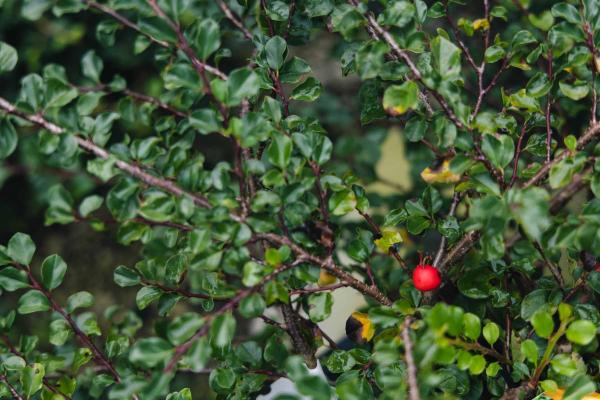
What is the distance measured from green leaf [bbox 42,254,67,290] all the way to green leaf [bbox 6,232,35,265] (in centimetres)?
3

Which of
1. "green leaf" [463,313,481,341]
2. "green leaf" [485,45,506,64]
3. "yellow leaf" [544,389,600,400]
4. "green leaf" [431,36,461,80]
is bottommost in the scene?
"yellow leaf" [544,389,600,400]

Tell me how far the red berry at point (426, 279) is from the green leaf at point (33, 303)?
465 millimetres

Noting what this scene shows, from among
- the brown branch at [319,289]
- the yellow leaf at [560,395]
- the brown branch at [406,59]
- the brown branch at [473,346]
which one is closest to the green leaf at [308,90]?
the brown branch at [406,59]

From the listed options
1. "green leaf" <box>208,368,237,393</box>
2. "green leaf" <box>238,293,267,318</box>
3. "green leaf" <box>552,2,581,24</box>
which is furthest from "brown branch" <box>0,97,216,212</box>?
"green leaf" <box>552,2,581,24</box>

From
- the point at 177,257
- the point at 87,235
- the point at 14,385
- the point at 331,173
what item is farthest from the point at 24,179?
the point at 331,173

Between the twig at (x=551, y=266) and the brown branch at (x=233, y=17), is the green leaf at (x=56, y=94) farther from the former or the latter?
the twig at (x=551, y=266)

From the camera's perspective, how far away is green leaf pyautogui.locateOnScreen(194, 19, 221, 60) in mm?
667

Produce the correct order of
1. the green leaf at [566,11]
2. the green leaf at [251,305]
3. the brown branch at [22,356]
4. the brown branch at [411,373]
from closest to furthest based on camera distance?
the brown branch at [411,373] → the green leaf at [251,305] → the green leaf at [566,11] → the brown branch at [22,356]

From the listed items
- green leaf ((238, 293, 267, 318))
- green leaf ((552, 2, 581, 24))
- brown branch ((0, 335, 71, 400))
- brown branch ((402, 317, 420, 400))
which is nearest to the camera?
brown branch ((402, 317, 420, 400))

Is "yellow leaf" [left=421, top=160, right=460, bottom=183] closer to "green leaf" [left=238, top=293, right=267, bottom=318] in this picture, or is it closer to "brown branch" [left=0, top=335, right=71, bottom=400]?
"green leaf" [left=238, top=293, right=267, bottom=318]

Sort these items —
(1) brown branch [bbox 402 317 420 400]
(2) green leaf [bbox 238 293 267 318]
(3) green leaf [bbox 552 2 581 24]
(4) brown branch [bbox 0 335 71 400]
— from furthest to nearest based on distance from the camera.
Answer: (4) brown branch [bbox 0 335 71 400]
(3) green leaf [bbox 552 2 581 24]
(2) green leaf [bbox 238 293 267 318]
(1) brown branch [bbox 402 317 420 400]

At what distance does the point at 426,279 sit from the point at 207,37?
1.32ft

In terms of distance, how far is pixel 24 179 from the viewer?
1.62m

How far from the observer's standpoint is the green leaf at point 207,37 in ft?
2.19
